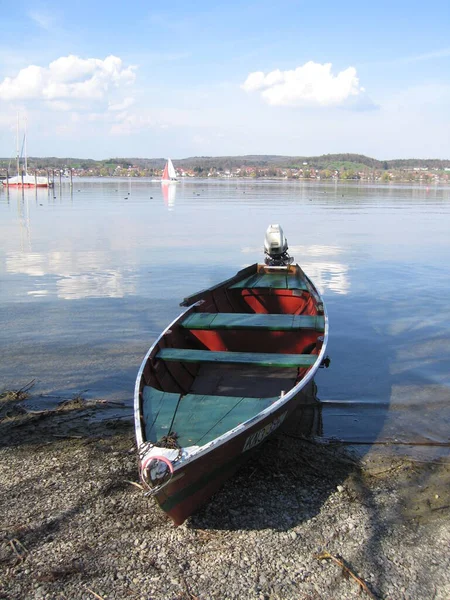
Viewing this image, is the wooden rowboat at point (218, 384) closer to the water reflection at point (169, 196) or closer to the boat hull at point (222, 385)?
the boat hull at point (222, 385)

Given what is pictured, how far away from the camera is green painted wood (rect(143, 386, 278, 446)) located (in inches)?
236

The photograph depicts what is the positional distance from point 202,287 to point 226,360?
10681 millimetres

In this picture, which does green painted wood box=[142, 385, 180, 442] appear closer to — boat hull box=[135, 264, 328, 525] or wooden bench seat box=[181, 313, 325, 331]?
boat hull box=[135, 264, 328, 525]

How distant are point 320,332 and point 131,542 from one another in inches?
204

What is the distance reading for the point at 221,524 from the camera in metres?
5.86

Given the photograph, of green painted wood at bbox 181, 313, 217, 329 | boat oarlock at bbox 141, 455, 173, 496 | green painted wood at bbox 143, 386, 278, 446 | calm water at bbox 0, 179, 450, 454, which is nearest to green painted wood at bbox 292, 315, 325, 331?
calm water at bbox 0, 179, 450, 454

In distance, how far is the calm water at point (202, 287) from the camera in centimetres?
966

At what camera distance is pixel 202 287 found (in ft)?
60.9

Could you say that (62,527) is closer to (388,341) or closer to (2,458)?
(2,458)

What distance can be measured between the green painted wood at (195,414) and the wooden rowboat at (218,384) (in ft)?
0.04

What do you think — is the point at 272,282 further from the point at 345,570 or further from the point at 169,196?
the point at 169,196

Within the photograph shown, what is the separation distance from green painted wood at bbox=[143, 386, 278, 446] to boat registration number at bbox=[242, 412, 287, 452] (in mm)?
201

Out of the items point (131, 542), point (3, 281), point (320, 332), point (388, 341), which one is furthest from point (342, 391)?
point (3, 281)

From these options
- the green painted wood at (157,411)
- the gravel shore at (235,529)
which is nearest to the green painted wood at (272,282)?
the gravel shore at (235,529)
